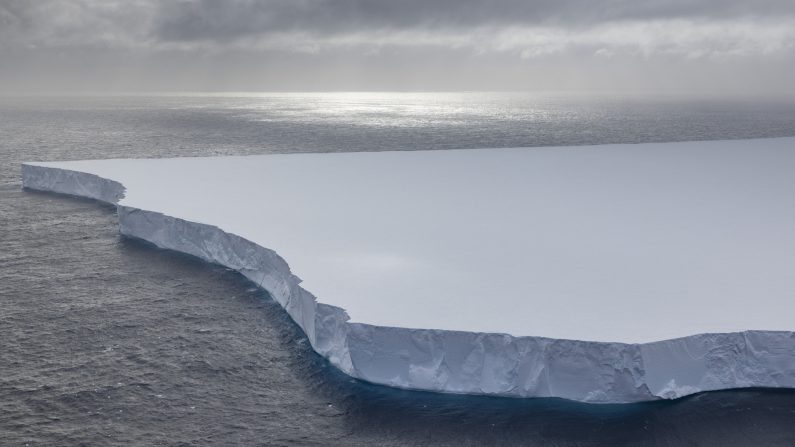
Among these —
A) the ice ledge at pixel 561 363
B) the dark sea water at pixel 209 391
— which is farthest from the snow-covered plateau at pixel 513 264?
the dark sea water at pixel 209 391

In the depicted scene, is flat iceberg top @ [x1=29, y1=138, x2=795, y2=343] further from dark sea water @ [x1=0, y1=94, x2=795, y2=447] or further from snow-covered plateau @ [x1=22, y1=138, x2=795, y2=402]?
dark sea water @ [x1=0, y1=94, x2=795, y2=447]

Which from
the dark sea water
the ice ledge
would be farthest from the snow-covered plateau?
the dark sea water

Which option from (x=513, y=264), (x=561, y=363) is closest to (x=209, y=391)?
(x=561, y=363)

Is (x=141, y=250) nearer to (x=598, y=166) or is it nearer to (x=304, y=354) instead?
(x=304, y=354)

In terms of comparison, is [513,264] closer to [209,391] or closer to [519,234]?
[519,234]

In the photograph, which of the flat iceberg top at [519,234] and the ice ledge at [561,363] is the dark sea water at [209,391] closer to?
the ice ledge at [561,363]

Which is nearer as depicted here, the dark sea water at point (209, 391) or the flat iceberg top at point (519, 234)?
the dark sea water at point (209, 391)
